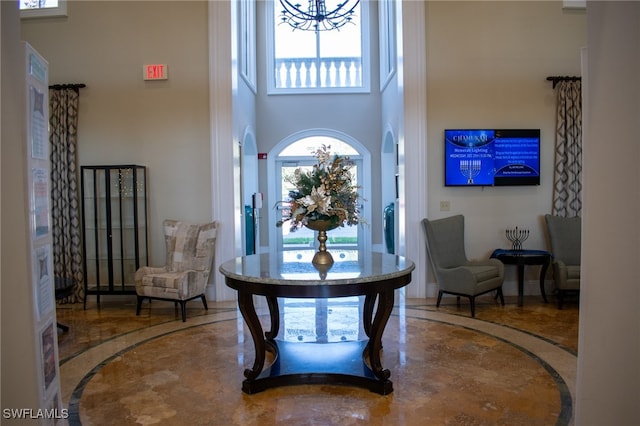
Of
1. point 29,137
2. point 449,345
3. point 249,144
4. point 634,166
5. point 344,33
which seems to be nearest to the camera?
point 634,166

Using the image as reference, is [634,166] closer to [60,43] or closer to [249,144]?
[60,43]

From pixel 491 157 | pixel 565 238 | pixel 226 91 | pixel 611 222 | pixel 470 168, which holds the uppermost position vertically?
pixel 226 91

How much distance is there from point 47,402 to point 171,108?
14.6 feet

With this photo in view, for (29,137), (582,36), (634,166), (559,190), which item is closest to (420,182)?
(559,190)

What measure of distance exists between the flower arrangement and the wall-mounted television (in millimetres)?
2608

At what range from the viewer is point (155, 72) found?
18.4ft

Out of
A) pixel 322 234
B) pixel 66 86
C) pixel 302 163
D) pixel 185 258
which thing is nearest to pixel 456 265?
pixel 322 234

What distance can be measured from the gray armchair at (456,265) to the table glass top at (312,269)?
5.18 ft

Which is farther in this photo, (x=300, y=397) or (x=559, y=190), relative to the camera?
(x=559, y=190)

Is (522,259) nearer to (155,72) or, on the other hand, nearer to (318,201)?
(318,201)

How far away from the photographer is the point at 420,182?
18.4 ft

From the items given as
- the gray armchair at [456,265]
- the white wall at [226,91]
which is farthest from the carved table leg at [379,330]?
the white wall at [226,91]

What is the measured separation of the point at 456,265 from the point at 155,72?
13.8ft

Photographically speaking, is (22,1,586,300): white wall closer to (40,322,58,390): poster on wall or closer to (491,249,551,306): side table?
(491,249,551,306): side table
